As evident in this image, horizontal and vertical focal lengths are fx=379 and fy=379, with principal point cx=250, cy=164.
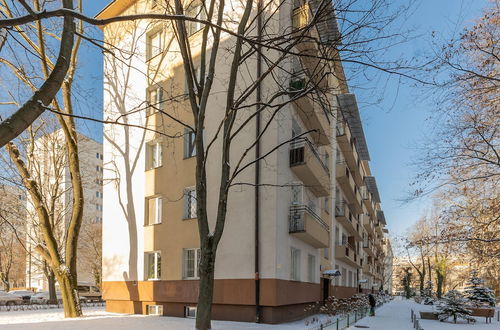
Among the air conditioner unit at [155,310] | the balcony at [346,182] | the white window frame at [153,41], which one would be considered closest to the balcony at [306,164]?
the balcony at [346,182]

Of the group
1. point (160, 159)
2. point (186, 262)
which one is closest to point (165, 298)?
point (186, 262)

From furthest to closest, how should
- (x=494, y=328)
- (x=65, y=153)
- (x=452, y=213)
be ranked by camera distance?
(x=65, y=153)
(x=494, y=328)
(x=452, y=213)

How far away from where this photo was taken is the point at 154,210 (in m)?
19.7

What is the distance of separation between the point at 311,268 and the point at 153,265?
8.36 m

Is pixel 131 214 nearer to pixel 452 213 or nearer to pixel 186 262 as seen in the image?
pixel 186 262

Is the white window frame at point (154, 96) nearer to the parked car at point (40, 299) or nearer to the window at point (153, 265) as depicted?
the window at point (153, 265)

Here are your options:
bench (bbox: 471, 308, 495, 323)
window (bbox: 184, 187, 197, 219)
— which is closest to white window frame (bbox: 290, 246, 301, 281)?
window (bbox: 184, 187, 197, 219)

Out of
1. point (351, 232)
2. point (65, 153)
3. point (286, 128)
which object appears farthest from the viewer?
point (351, 232)

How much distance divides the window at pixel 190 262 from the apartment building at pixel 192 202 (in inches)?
1.8

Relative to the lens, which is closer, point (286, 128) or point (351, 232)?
point (286, 128)

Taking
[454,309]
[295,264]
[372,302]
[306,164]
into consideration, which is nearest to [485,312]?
[454,309]

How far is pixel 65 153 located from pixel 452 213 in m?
24.3

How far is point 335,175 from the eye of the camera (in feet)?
90.5

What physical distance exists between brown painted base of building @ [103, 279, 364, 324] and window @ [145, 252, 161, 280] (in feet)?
1.32
